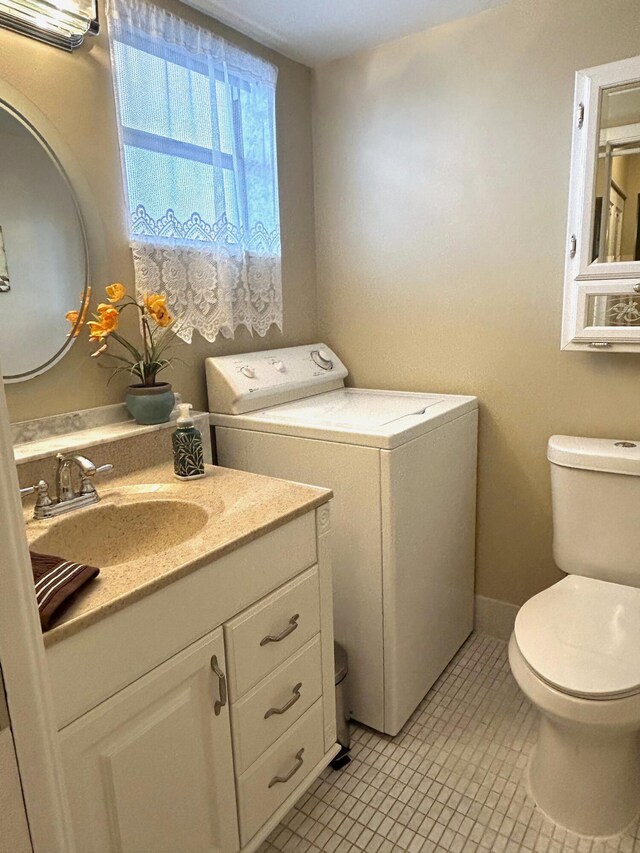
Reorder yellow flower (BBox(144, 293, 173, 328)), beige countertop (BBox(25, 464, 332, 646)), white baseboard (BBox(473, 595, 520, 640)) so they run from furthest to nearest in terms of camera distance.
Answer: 1. white baseboard (BBox(473, 595, 520, 640))
2. yellow flower (BBox(144, 293, 173, 328))
3. beige countertop (BBox(25, 464, 332, 646))

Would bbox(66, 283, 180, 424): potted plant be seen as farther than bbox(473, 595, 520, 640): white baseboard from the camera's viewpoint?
No

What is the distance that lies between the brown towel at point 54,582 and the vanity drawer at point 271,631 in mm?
331

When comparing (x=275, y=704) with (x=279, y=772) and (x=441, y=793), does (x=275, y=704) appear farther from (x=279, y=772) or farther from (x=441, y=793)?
(x=441, y=793)

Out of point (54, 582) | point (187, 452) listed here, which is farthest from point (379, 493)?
point (54, 582)

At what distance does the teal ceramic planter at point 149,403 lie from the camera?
1615 mm

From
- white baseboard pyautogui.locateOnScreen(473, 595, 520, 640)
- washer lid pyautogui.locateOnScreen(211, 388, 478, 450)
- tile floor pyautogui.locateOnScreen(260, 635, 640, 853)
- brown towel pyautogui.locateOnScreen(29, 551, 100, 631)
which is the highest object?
washer lid pyautogui.locateOnScreen(211, 388, 478, 450)

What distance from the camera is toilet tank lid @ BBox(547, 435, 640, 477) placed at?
1.69 meters

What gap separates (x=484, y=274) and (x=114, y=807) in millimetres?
1872

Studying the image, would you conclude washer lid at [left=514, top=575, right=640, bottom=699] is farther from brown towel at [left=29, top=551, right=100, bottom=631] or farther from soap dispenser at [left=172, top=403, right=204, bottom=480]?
brown towel at [left=29, top=551, right=100, bottom=631]

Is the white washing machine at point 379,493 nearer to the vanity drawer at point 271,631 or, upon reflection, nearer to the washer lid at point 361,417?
the washer lid at point 361,417

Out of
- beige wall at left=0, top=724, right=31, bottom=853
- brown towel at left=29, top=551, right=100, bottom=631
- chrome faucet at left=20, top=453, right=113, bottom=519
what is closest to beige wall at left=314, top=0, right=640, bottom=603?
chrome faucet at left=20, top=453, right=113, bottom=519

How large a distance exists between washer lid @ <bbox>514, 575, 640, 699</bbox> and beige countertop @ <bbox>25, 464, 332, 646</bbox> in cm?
70

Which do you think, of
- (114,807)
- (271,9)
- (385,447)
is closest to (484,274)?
(385,447)

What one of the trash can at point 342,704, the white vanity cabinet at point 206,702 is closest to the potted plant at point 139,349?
the white vanity cabinet at point 206,702
